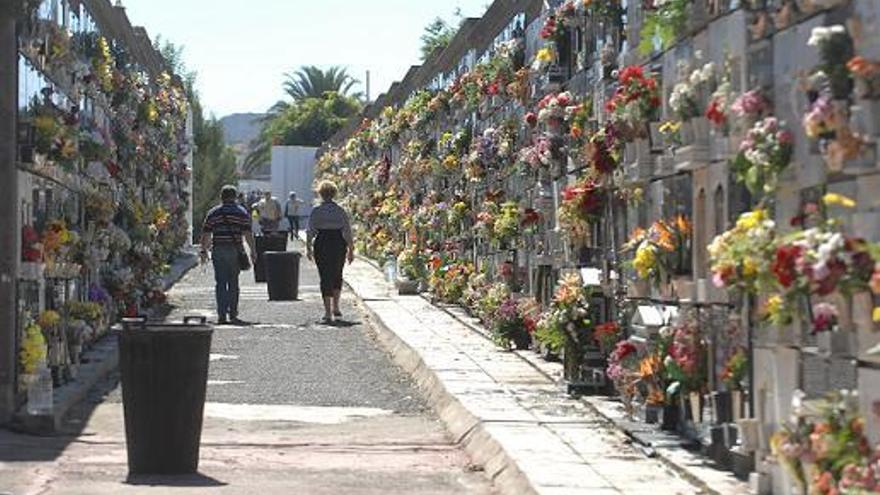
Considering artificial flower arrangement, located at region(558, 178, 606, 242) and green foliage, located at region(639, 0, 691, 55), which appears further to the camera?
artificial flower arrangement, located at region(558, 178, 606, 242)

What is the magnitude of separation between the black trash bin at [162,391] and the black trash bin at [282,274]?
55.0 feet

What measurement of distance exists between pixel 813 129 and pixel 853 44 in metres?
0.33

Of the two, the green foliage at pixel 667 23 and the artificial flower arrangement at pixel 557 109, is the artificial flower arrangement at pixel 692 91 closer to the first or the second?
the green foliage at pixel 667 23

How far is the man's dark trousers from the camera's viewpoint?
22.4 meters

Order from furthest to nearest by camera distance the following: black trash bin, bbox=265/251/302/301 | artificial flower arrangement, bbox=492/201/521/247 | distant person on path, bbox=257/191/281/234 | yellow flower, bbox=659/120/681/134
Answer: distant person on path, bbox=257/191/281/234 < black trash bin, bbox=265/251/302/301 < artificial flower arrangement, bbox=492/201/521/247 < yellow flower, bbox=659/120/681/134

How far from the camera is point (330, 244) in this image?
23.1 m

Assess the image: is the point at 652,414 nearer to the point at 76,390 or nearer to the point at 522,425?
the point at 522,425

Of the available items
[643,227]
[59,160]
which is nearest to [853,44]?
[643,227]

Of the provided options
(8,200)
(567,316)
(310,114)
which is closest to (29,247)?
(8,200)

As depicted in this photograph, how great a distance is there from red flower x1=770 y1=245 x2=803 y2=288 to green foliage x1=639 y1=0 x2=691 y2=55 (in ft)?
9.52

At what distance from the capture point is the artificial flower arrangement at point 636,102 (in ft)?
35.5

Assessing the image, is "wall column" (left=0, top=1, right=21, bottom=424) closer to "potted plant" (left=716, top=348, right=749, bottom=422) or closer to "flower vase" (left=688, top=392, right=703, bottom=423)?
"flower vase" (left=688, top=392, right=703, bottom=423)

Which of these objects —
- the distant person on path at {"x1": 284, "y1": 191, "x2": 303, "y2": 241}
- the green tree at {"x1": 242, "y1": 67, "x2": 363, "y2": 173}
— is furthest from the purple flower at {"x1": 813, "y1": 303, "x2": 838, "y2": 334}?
the green tree at {"x1": 242, "y1": 67, "x2": 363, "y2": 173}

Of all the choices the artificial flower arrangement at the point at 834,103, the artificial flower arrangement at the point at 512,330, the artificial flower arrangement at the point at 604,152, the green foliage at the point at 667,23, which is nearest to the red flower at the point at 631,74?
the green foliage at the point at 667,23
